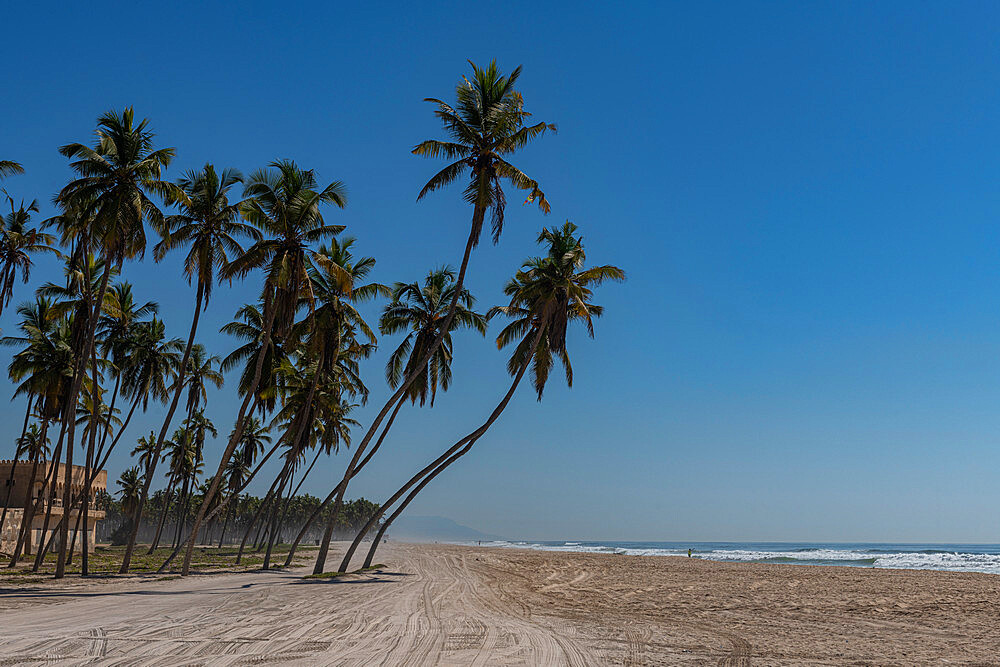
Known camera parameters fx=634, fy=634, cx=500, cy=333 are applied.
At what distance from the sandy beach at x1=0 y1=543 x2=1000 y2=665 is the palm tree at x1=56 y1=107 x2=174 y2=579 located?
332 inches

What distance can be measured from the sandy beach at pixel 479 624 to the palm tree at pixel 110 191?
8444 mm

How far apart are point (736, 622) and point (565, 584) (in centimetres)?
1139

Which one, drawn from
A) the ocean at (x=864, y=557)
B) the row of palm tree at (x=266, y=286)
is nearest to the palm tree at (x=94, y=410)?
the row of palm tree at (x=266, y=286)

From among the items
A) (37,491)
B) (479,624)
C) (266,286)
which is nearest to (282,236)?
(266,286)

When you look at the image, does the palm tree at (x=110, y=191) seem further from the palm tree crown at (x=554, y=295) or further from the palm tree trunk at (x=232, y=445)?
the palm tree crown at (x=554, y=295)

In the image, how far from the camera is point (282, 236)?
897 inches

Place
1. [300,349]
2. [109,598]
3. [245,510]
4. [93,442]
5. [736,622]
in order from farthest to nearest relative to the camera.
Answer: [245,510], [300,349], [93,442], [109,598], [736,622]

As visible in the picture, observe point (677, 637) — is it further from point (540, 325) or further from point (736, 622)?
point (540, 325)

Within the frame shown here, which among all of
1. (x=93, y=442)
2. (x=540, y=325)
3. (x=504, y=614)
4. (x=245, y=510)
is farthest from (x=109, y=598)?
(x=245, y=510)

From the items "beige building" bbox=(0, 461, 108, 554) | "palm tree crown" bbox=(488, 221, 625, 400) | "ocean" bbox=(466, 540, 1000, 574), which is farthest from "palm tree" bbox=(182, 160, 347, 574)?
"ocean" bbox=(466, 540, 1000, 574)

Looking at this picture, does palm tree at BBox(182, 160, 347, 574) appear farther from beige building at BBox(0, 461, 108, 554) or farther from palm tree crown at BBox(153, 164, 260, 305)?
beige building at BBox(0, 461, 108, 554)

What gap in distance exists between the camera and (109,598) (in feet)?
48.3

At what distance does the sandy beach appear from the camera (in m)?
9.07

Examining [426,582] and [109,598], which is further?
[426,582]
